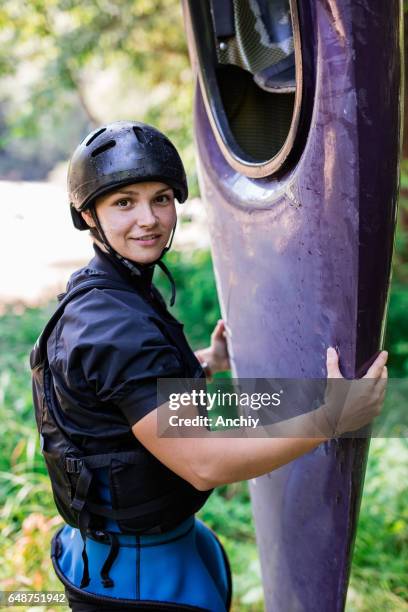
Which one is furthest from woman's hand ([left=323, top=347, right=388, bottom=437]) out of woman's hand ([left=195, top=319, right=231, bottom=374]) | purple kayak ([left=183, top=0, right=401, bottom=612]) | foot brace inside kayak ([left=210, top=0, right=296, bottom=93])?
foot brace inside kayak ([left=210, top=0, right=296, bottom=93])

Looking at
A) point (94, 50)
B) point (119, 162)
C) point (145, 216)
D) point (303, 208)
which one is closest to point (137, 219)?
point (145, 216)

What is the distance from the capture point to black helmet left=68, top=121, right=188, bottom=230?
5.58 feet

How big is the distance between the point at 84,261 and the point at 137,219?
9.57 metres

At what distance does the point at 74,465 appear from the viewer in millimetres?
1685

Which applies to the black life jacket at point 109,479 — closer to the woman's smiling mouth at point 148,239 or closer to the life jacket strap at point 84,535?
the life jacket strap at point 84,535

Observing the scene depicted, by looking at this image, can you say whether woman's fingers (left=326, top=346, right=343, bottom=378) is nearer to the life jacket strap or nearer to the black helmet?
the black helmet

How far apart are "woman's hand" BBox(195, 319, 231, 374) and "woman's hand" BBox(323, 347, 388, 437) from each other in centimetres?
91

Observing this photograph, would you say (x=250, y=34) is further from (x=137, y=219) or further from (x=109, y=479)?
(x=109, y=479)

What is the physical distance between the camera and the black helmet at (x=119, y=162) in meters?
1.70

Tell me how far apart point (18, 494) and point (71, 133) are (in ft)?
63.7

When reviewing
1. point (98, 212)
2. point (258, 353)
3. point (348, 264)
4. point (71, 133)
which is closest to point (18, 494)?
point (258, 353)

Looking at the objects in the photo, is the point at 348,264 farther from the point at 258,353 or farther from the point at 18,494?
the point at 18,494

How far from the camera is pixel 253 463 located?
4.97ft

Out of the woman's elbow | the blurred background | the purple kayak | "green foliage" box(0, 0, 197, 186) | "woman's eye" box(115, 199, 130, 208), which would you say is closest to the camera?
the woman's elbow
